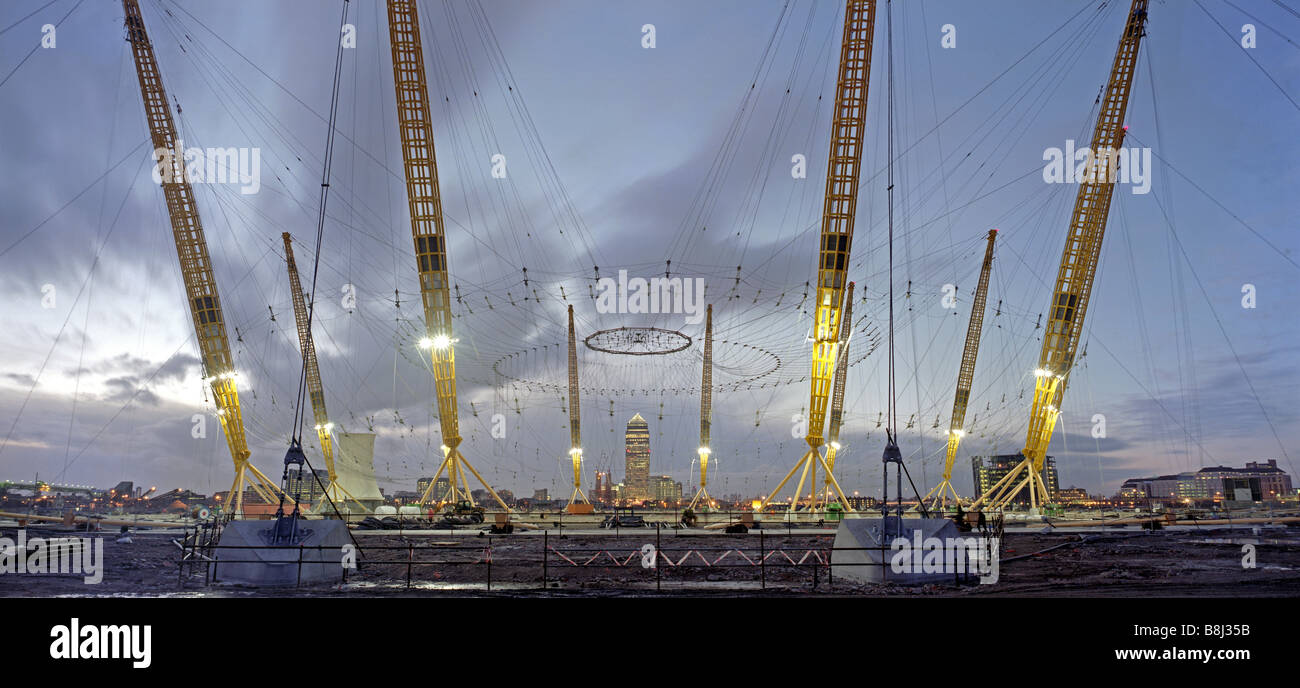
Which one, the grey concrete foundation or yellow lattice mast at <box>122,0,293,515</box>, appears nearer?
the grey concrete foundation

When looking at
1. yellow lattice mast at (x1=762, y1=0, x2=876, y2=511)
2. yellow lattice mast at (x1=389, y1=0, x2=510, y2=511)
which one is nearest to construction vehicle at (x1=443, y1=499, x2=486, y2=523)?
yellow lattice mast at (x1=389, y1=0, x2=510, y2=511)

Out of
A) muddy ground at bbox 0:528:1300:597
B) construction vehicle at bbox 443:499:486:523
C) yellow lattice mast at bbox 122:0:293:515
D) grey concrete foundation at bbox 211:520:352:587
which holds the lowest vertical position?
construction vehicle at bbox 443:499:486:523

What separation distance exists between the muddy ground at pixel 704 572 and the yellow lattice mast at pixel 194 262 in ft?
60.3

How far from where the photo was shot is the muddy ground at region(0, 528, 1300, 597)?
2055cm

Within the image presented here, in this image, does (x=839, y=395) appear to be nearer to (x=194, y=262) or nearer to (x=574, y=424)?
(x=574, y=424)

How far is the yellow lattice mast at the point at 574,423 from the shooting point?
10044cm

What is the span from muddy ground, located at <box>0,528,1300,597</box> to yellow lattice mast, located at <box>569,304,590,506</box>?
178 ft

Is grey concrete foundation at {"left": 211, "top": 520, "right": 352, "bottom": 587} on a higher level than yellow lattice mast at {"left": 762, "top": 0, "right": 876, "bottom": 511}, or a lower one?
lower

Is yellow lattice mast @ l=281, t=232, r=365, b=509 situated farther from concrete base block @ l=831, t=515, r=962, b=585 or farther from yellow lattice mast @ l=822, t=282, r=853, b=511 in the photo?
concrete base block @ l=831, t=515, r=962, b=585
